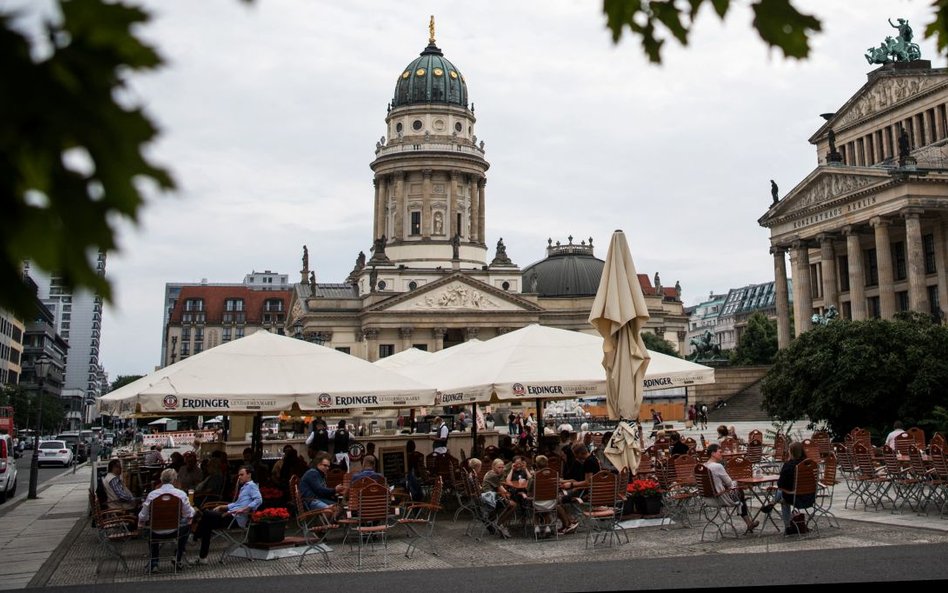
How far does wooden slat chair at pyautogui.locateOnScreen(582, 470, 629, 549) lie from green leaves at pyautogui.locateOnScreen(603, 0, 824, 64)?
935 centimetres

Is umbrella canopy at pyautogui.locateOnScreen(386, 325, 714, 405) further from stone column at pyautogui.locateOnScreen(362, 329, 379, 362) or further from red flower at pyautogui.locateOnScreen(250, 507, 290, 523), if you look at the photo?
stone column at pyautogui.locateOnScreen(362, 329, 379, 362)

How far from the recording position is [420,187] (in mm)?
84625

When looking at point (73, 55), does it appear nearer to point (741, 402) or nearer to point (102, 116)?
point (102, 116)

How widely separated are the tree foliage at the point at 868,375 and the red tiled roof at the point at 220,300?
10324 cm

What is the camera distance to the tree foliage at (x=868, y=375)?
24.3 meters

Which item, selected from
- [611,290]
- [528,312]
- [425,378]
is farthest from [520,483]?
[528,312]

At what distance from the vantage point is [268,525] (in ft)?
35.4

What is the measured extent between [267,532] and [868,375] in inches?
792

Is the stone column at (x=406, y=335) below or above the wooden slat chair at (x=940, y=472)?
above

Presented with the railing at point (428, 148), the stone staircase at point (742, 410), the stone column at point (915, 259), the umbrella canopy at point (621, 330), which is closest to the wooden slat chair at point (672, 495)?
the umbrella canopy at point (621, 330)

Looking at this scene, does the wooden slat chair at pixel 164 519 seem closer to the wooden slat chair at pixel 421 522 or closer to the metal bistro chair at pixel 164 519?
the metal bistro chair at pixel 164 519

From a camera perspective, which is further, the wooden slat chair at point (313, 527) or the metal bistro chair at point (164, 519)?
the wooden slat chair at point (313, 527)

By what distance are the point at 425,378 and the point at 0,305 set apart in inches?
608

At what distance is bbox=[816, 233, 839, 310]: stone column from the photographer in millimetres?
50719
